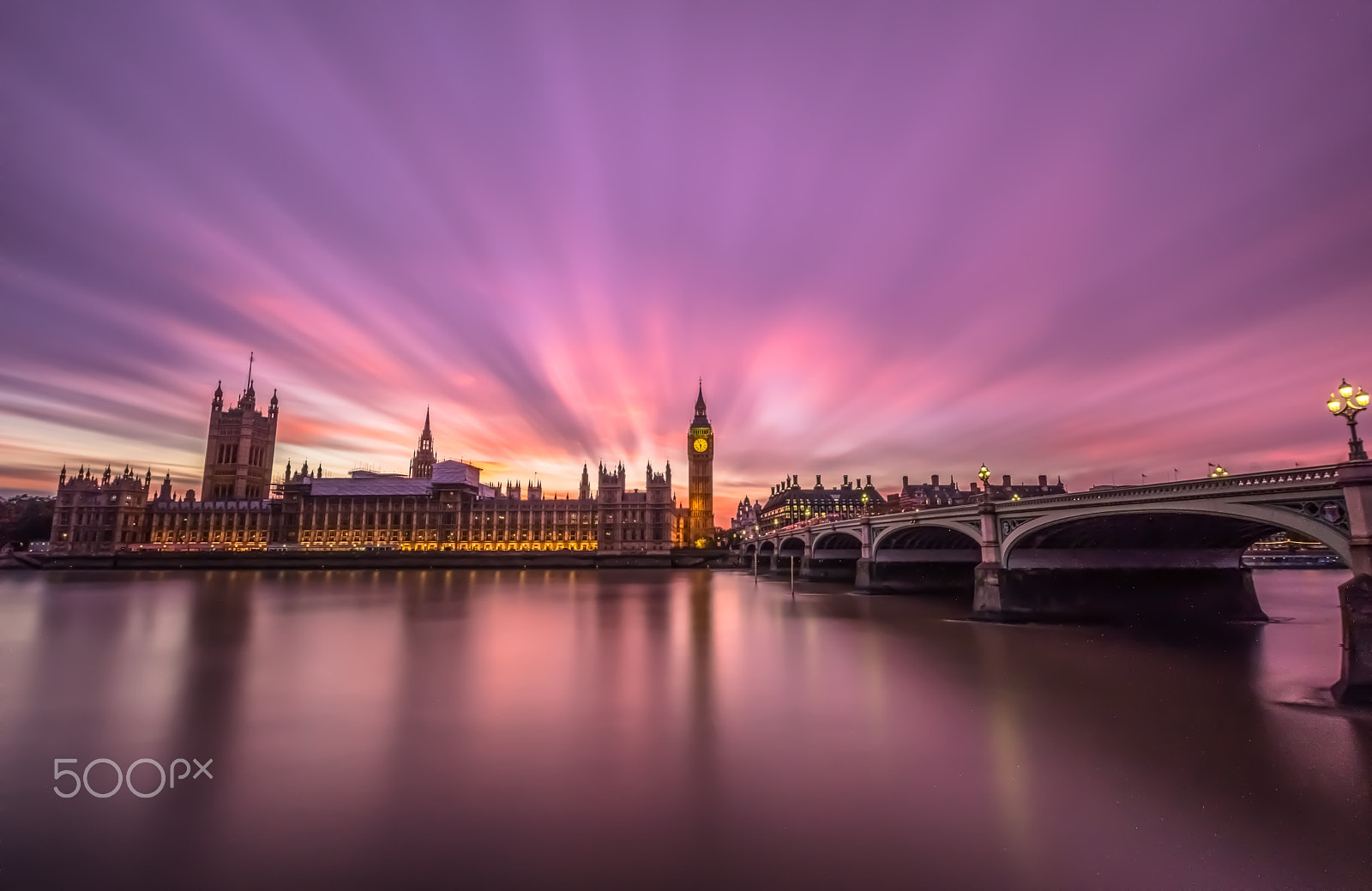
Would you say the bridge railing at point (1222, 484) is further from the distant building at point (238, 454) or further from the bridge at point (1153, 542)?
the distant building at point (238, 454)

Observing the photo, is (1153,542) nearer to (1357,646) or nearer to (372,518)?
(1357,646)

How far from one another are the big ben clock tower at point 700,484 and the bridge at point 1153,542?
11377cm

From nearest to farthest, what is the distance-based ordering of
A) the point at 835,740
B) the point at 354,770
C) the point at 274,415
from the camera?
the point at 354,770
the point at 835,740
the point at 274,415

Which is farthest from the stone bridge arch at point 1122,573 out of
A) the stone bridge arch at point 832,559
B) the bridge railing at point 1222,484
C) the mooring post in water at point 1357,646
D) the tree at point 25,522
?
the tree at point 25,522

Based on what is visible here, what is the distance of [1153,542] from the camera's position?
36.8 m

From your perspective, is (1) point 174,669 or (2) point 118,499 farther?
(2) point 118,499

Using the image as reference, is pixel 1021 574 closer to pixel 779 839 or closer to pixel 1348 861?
pixel 1348 861

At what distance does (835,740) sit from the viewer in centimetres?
1430

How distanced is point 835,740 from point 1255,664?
65.5 feet

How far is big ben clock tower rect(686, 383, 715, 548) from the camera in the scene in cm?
17000

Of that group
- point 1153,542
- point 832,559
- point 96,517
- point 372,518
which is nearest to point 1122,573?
point 1153,542

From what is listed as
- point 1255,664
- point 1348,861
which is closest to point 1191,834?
point 1348,861

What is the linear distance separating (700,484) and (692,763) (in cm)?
16006
